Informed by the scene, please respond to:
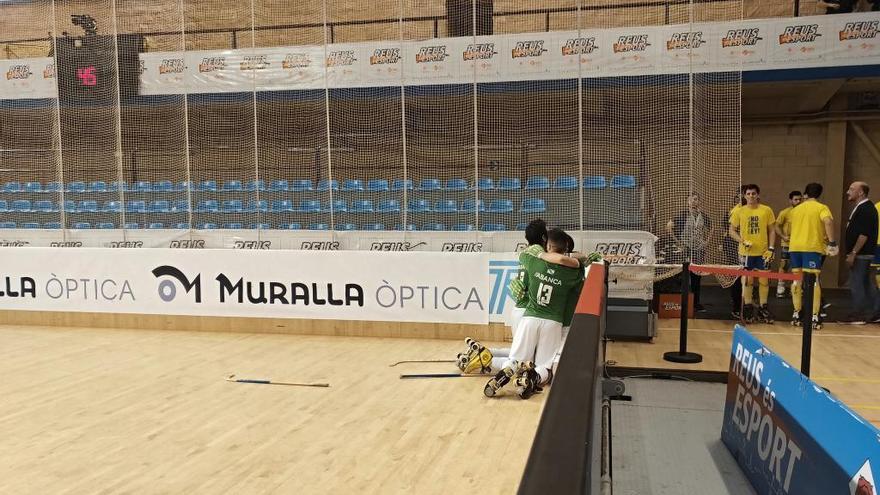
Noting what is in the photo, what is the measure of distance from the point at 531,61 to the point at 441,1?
8.31 feet

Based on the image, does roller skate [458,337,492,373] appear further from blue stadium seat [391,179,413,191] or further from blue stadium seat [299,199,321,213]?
blue stadium seat [299,199,321,213]

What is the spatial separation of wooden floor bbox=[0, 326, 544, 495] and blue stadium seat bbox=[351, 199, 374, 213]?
4310mm

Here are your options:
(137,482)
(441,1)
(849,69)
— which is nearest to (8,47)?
(441,1)

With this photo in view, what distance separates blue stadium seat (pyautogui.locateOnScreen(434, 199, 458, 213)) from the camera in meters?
10.9

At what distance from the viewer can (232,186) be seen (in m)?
12.4

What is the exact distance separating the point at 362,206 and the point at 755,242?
6744 mm

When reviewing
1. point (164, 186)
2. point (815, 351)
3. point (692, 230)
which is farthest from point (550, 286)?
point (164, 186)

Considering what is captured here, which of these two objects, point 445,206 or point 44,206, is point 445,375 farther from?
point 44,206

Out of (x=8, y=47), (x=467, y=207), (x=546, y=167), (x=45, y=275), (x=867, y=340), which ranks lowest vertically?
(x=867, y=340)

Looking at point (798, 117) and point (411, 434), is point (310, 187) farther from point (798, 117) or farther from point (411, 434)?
point (798, 117)

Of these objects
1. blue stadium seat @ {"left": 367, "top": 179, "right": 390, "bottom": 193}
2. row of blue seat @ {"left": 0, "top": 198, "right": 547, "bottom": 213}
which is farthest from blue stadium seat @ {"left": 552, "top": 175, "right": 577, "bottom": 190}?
blue stadium seat @ {"left": 367, "top": 179, "right": 390, "bottom": 193}

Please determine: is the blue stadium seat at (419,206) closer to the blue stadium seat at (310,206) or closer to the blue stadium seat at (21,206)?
the blue stadium seat at (310,206)

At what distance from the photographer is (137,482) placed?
373 cm

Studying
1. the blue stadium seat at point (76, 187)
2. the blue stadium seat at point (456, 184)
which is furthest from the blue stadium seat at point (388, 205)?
the blue stadium seat at point (76, 187)
